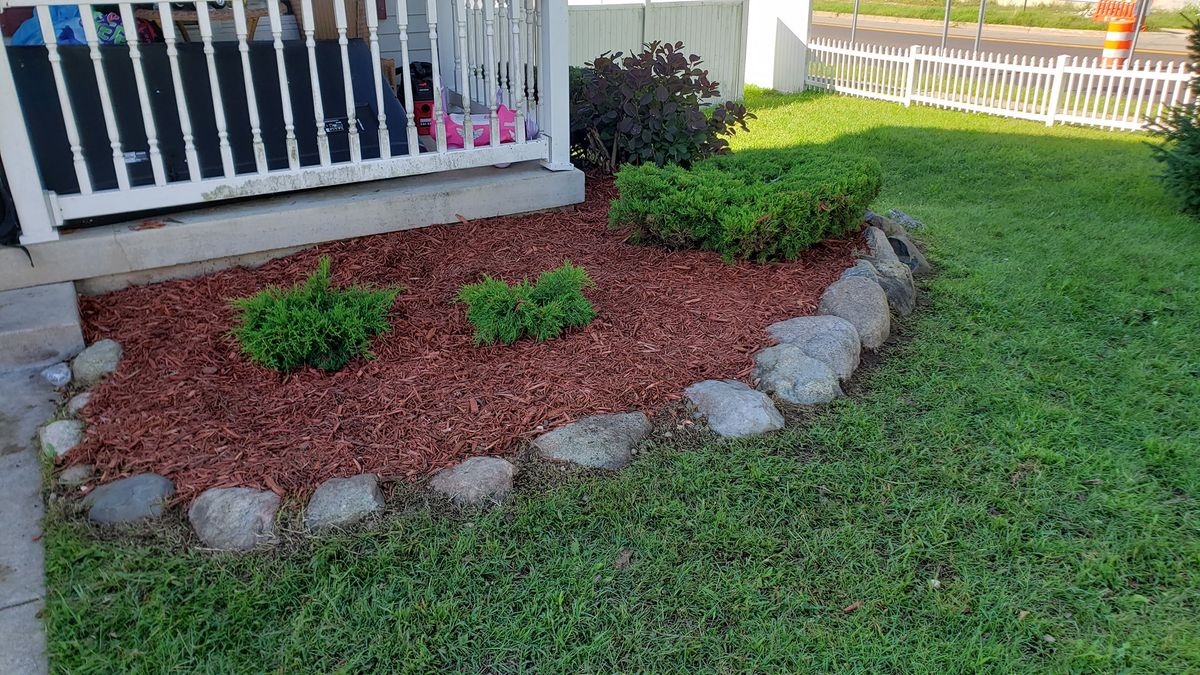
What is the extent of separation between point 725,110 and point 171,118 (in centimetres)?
366

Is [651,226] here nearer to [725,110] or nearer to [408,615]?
[725,110]

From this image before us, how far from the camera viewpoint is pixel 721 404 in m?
3.63

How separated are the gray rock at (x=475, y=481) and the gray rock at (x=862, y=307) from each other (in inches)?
81.4

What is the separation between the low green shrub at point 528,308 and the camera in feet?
12.9

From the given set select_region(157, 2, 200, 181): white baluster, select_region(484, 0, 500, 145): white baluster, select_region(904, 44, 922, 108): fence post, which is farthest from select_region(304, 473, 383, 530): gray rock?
select_region(904, 44, 922, 108): fence post

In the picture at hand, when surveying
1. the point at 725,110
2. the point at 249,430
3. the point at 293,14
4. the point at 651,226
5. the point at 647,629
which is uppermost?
the point at 293,14

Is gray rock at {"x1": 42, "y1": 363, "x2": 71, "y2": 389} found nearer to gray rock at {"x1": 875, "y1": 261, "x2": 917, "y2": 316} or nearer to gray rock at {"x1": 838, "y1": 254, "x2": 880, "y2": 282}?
gray rock at {"x1": 838, "y1": 254, "x2": 880, "y2": 282}

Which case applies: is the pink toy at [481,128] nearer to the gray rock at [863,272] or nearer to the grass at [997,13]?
the gray rock at [863,272]

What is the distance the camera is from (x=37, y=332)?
3828mm

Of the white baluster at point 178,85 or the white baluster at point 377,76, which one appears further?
the white baluster at point 377,76

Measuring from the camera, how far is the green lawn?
8.20ft

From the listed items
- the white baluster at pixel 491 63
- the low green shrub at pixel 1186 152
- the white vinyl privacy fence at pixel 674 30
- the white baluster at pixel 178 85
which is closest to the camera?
the white baluster at pixel 178 85

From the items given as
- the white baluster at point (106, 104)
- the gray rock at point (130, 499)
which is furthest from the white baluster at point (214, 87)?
the gray rock at point (130, 499)

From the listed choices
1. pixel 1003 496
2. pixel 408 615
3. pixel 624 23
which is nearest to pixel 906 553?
pixel 1003 496
